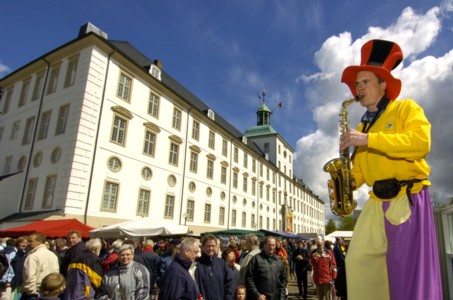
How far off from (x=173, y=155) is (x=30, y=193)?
10506mm

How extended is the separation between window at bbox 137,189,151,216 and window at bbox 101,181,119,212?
6.82ft

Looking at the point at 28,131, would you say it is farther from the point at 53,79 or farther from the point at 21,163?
the point at 53,79

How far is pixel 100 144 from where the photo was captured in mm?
19375

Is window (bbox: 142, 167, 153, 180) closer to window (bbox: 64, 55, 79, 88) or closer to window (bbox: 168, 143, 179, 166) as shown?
window (bbox: 168, 143, 179, 166)

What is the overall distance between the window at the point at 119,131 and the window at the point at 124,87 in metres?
1.68

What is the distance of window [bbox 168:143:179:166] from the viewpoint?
25.7 metres

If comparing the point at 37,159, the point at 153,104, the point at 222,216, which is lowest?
the point at 222,216

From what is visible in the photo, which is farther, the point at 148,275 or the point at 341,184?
the point at 148,275

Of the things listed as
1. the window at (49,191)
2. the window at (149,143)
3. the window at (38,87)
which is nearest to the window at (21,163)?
the window at (49,191)

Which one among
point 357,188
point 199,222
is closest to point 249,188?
point 199,222

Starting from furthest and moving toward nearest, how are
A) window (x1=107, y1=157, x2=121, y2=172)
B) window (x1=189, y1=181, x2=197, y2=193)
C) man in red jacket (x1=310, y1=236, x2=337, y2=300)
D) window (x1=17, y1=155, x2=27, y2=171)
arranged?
window (x1=189, y1=181, x2=197, y2=193) → window (x1=17, y1=155, x2=27, y2=171) → window (x1=107, y1=157, x2=121, y2=172) → man in red jacket (x1=310, y1=236, x2=337, y2=300)

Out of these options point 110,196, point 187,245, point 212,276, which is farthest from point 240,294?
point 110,196

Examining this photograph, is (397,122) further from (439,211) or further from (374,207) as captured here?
(439,211)

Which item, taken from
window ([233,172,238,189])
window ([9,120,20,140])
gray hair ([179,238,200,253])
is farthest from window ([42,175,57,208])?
window ([233,172,238,189])
